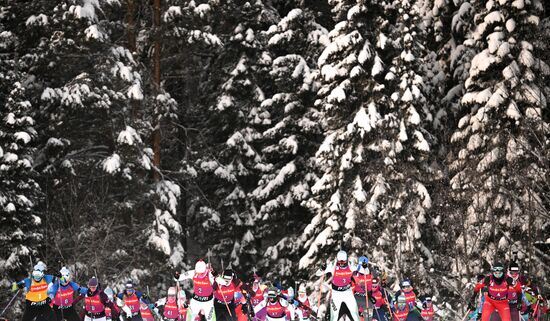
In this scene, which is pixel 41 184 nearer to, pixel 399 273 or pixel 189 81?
pixel 189 81

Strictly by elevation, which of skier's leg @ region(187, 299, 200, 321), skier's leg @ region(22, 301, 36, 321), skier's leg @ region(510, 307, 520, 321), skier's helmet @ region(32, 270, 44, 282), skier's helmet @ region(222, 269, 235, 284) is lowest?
skier's leg @ region(187, 299, 200, 321)

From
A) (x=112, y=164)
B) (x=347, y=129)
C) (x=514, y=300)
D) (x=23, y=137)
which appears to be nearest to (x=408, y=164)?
(x=347, y=129)

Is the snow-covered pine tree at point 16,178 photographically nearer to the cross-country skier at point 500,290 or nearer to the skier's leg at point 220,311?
the skier's leg at point 220,311

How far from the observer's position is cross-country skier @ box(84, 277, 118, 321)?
1539 cm

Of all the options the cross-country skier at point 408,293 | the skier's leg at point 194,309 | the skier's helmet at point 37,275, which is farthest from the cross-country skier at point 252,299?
the skier's helmet at point 37,275

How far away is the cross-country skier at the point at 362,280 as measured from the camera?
50.4ft

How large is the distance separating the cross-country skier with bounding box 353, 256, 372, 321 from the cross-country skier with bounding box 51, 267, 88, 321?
6.71m

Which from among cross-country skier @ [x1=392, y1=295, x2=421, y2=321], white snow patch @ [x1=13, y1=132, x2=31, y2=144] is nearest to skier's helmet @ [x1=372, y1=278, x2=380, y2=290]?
cross-country skier @ [x1=392, y1=295, x2=421, y2=321]

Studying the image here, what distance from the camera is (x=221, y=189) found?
28.6 meters

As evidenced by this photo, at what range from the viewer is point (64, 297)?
14992 mm

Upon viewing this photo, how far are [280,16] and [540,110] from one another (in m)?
13.6

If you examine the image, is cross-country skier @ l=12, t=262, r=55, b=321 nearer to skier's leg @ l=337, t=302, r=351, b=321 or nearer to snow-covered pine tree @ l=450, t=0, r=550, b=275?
skier's leg @ l=337, t=302, r=351, b=321

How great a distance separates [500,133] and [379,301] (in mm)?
7022

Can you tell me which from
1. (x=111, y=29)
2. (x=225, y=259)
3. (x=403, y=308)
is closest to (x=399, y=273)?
(x=403, y=308)
